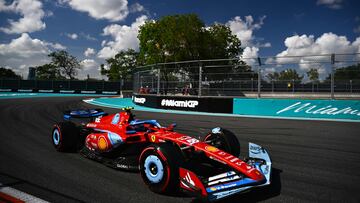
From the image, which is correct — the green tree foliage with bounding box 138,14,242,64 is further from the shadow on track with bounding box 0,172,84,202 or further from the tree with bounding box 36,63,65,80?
the tree with bounding box 36,63,65,80

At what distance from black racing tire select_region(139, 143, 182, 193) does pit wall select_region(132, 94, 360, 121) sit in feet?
31.3

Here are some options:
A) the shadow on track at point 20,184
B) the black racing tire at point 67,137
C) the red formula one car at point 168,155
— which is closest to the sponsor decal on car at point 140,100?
the red formula one car at point 168,155

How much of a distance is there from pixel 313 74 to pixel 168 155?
33.6 ft

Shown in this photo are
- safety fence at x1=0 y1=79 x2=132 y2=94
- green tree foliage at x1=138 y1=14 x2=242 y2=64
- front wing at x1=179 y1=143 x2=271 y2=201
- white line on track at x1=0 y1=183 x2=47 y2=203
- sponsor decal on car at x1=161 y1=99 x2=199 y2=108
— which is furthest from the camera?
safety fence at x1=0 y1=79 x2=132 y2=94

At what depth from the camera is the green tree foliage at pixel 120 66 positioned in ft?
238

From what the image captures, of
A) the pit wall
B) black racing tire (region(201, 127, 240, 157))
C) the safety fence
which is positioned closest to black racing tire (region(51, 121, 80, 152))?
black racing tire (region(201, 127, 240, 157))

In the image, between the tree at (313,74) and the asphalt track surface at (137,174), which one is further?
the tree at (313,74)

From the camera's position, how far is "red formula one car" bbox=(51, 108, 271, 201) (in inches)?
115

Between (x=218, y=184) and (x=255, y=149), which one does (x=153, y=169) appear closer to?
(x=218, y=184)

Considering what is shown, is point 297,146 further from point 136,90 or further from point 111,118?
point 136,90

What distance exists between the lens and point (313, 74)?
1136 cm

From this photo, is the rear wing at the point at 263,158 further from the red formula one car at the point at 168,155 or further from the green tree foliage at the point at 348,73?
the green tree foliage at the point at 348,73

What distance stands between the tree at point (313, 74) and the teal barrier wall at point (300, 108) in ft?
3.17

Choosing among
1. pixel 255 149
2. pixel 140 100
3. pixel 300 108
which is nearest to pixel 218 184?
pixel 255 149
